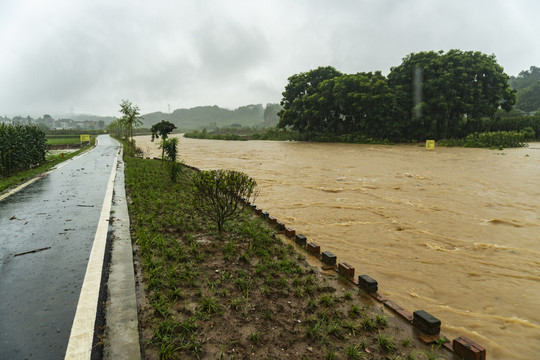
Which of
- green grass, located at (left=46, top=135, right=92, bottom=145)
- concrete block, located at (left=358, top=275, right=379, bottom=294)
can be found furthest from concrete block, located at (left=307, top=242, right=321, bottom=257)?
green grass, located at (left=46, top=135, right=92, bottom=145)

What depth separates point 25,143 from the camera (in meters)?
12.0

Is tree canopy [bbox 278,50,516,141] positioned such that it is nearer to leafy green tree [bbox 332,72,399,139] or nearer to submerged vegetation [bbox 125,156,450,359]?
leafy green tree [bbox 332,72,399,139]

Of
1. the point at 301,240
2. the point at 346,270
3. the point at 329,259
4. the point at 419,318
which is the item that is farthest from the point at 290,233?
the point at 419,318

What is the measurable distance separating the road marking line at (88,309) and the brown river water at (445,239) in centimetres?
345

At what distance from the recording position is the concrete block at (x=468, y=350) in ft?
7.02

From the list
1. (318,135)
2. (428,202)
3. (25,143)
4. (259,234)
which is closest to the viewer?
(259,234)

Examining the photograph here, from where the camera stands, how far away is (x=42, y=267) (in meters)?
3.52

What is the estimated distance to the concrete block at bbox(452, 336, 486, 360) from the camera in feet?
7.02

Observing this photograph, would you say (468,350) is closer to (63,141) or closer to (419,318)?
(419,318)

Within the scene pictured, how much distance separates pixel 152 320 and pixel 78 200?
19.7 feet

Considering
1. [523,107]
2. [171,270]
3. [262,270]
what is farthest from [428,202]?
[523,107]

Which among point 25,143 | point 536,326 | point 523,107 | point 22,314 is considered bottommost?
point 536,326

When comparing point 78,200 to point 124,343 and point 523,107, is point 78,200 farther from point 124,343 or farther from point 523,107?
point 523,107

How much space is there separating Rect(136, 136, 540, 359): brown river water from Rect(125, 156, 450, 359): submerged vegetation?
111 cm
